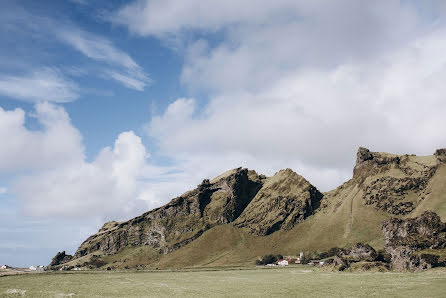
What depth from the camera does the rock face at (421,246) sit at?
141m

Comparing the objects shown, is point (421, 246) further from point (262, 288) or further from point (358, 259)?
point (262, 288)

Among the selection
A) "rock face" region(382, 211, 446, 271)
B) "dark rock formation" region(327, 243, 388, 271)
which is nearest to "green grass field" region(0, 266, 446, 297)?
"rock face" region(382, 211, 446, 271)

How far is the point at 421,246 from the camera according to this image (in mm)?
155125

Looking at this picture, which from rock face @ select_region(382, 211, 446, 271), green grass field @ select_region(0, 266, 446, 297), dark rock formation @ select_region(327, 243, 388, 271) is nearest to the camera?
green grass field @ select_region(0, 266, 446, 297)

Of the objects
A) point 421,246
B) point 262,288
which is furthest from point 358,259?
point 262,288

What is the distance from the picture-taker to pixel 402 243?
159m

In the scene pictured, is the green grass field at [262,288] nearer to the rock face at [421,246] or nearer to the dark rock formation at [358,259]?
the rock face at [421,246]

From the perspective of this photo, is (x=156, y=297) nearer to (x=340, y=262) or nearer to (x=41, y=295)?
(x=41, y=295)

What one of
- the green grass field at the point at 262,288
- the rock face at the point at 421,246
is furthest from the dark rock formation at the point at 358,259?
the green grass field at the point at 262,288

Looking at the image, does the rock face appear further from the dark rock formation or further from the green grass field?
the green grass field

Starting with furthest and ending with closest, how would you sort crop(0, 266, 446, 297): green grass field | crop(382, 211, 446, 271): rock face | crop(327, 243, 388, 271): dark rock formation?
crop(327, 243, 388, 271): dark rock formation, crop(382, 211, 446, 271): rock face, crop(0, 266, 446, 297): green grass field

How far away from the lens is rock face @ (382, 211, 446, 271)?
141m

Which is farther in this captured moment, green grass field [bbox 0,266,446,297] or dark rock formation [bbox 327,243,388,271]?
dark rock formation [bbox 327,243,388,271]

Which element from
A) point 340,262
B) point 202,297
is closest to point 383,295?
point 202,297
